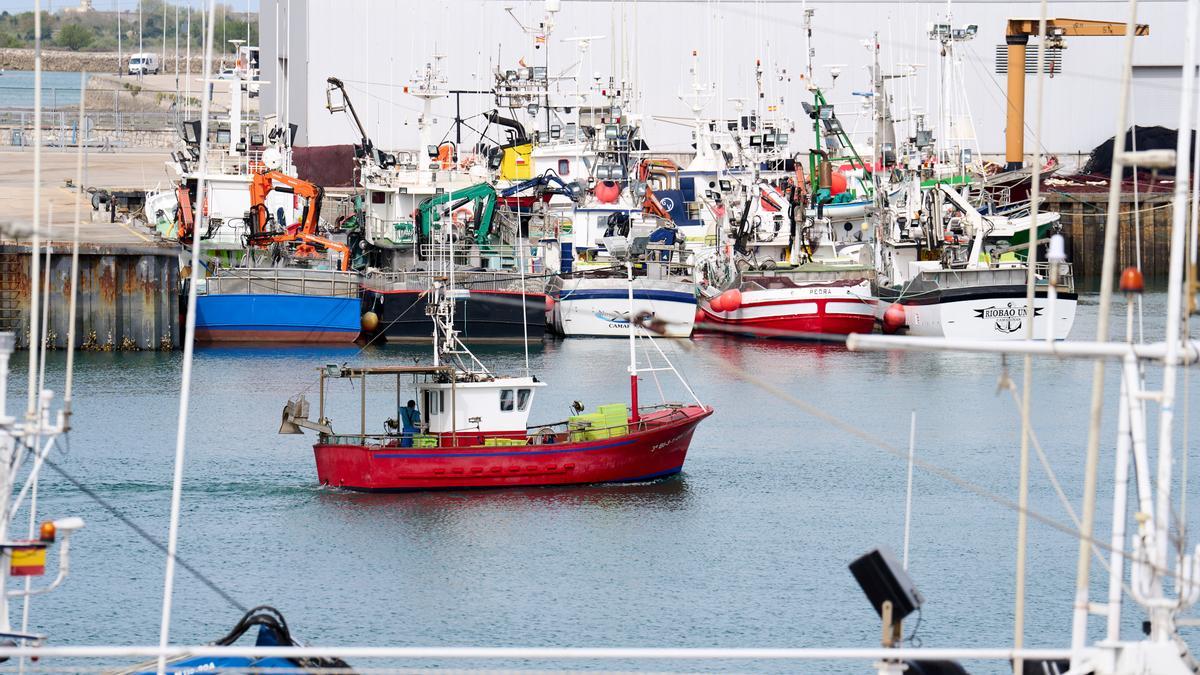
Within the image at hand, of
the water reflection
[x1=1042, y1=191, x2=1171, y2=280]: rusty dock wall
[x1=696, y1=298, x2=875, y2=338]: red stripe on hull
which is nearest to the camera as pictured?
the water reflection

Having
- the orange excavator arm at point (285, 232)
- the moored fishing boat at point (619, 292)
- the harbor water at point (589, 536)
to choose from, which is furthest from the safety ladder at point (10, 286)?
the moored fishing boat at point (619, 292)

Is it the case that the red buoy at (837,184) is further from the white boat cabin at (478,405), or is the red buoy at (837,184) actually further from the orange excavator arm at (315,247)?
the white boat cabin at (478,405)

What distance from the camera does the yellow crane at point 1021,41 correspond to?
60.3m

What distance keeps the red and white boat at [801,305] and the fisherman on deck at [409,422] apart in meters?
20.0

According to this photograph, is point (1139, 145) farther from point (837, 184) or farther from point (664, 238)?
point (664, 238)

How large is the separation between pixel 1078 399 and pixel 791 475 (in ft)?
38.4

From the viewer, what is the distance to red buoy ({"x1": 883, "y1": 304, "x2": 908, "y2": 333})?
153 feet

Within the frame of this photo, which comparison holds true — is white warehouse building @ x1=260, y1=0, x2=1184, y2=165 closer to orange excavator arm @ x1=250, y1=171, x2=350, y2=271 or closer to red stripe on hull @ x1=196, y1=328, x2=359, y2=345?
orange excavator arm @ x1=250, y1=171, x2=350, y2=271

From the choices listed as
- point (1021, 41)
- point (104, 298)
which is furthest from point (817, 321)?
point (1021, 41)

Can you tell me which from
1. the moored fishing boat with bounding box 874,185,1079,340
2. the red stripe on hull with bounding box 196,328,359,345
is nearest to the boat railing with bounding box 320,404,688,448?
the moored fishing boat with bounding box 874,185,1079,340

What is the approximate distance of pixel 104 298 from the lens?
4281 centimetres

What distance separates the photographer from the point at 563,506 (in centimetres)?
2606

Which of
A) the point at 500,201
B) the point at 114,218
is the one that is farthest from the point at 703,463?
the point at 114,218

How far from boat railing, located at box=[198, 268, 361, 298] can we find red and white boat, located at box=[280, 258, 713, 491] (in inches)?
750
